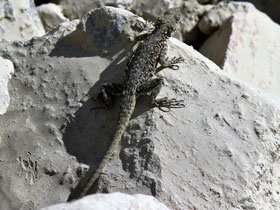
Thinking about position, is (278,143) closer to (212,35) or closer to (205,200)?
(205,200)

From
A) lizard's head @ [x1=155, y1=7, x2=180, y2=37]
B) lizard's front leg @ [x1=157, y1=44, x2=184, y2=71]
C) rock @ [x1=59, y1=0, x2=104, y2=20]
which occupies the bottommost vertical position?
rock @ [x1=59, y1=0, x2=104, y2=20]

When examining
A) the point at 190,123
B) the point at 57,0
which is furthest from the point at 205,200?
the point at 57,0

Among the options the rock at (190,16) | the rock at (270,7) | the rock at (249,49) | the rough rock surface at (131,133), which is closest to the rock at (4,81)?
the rough rock surface at (131,133)

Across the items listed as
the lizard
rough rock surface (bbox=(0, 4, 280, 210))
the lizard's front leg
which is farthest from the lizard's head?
the lizard's front leg

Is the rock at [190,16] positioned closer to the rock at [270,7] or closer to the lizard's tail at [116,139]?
the rock at [270,7]

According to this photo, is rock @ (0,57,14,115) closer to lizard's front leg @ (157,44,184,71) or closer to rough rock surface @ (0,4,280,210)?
rough rock surface @ (0,4,280,210)

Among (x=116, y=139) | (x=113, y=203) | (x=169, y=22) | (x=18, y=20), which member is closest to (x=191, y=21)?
(x=169, y=22)
